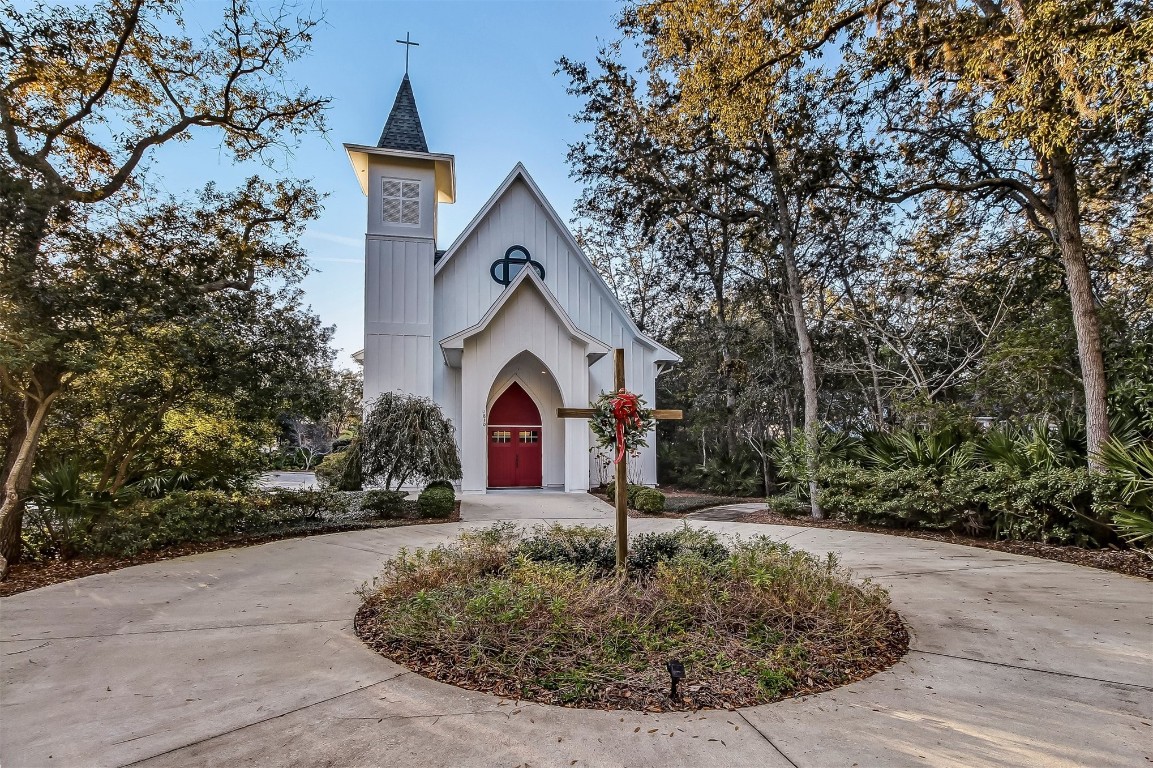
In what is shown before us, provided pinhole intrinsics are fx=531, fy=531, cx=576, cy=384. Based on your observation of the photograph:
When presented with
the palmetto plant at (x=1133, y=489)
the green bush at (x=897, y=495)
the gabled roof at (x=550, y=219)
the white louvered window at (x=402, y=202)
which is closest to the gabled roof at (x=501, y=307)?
the gabled roof at (x=550, y=219)

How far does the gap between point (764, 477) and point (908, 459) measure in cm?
730

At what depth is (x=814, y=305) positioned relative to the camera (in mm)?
15211

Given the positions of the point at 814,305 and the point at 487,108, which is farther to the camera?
the point at 814,305

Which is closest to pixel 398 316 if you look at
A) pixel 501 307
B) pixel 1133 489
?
pixel 501 307

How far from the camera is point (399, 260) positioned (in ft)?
49.3

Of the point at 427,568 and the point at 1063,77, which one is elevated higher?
the point at 1063,77

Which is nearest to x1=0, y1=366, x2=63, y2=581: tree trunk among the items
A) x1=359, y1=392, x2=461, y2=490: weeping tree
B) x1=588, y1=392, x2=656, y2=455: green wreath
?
x1=359, y1=392, x2=461, y2=490: weeping tree

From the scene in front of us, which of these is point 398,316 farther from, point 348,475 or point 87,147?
point 87,147

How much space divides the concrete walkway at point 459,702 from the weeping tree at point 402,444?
19.6ft

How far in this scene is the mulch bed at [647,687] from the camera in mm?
3092

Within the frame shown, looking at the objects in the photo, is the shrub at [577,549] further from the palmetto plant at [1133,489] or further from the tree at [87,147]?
the palmetto plant at [1133,489]

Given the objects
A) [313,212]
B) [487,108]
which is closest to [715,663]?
[313,212]

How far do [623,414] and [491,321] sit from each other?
9.14 m

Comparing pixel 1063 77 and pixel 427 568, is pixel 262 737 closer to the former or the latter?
pixel 427 568
